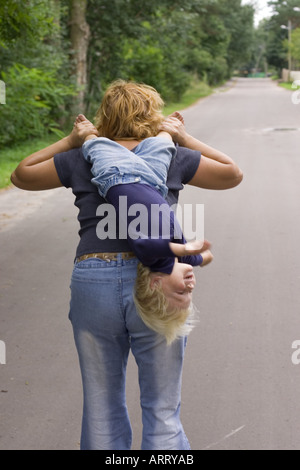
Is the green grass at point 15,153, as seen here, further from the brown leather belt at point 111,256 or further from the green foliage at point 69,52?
the brown leather belt at point 111,256

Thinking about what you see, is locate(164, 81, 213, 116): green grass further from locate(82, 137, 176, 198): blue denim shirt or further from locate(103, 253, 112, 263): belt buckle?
locate(103, 253, 112, 263): belt buckle

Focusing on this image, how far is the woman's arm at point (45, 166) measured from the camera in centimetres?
261

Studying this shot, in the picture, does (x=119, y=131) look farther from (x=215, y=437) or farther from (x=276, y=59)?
(x=276, y=59)

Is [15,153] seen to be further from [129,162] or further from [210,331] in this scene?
[129,162]

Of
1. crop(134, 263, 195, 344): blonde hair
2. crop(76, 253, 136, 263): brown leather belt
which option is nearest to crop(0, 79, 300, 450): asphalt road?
crop(134, 263, 195, 344): blonde hair

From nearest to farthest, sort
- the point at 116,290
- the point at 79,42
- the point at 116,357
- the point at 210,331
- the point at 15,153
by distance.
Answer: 1. the point at 116,290
2. the point at 116,357
3. the point at 210,331
4. the point at 15,153
5. the point at 79,42

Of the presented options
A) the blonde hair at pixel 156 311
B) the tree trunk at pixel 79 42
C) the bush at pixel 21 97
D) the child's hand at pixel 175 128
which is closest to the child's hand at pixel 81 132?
the child's hand at pixel 175 128

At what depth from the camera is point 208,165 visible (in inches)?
103

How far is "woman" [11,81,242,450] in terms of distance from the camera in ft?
8.01

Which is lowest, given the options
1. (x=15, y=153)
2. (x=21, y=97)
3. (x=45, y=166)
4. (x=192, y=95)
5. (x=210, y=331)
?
(x=192, y=95)

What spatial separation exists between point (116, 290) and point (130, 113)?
0.65m

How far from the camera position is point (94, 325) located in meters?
2.48

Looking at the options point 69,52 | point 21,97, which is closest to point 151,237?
point 21,97

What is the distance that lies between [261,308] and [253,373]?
50.9 inches
